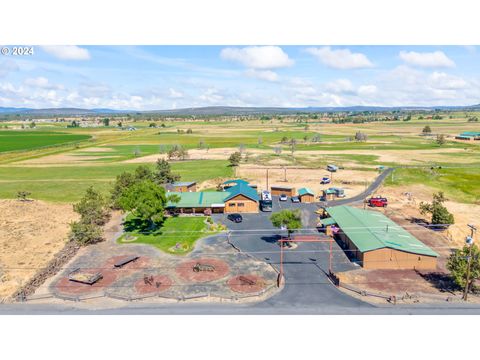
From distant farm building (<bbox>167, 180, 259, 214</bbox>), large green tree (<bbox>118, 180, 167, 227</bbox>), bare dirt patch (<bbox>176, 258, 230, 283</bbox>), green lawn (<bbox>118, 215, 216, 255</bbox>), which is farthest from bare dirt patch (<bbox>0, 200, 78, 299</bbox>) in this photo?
distant farm building (<bbox>167, 180, 259, 214</bbox>)

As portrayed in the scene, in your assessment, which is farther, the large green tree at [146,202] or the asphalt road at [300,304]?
the large green tree at [146,202]

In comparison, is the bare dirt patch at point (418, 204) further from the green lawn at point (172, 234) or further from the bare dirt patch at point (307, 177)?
the green lawn at point (172, 234)

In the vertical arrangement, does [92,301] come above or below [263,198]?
below

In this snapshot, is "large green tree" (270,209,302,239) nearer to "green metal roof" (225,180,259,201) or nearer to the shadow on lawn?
"green metal roof" (225,180,259,201)

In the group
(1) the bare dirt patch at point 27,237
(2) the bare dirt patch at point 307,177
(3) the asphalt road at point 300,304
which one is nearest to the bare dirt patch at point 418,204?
(2) the bare dirt patch at point 307,177

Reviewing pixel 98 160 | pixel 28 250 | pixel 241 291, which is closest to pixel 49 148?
pixel 98 160

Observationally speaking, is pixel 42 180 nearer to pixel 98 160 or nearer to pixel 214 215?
pixel 98 160
